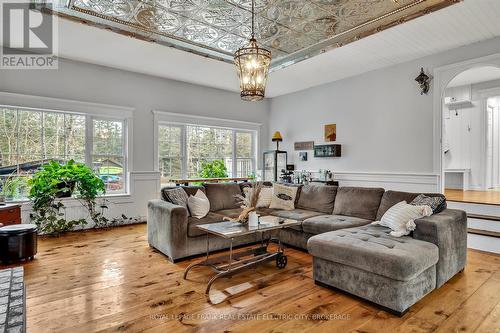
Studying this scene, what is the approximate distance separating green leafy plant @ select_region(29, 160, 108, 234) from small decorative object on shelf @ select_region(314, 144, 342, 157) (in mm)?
4344

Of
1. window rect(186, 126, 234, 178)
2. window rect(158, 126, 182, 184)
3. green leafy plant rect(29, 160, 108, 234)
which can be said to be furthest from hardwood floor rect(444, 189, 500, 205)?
green leafy plant rect(29, 160, 108, 234)

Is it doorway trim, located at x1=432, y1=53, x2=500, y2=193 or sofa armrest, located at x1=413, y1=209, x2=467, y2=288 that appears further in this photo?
doorway trim, located at x1=432, y1=53, x2=500, y2=193

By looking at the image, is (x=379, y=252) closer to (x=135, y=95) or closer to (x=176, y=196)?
(x=176, y=196)

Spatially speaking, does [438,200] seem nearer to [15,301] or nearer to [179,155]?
[15,301]

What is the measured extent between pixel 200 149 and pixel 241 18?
3.69m

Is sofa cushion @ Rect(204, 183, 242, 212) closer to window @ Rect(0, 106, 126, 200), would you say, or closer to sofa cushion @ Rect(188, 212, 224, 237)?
sofa cushion @ Rect(188, 212, 224, 237)

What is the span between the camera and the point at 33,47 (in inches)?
173

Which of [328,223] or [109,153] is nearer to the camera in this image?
[328,223]

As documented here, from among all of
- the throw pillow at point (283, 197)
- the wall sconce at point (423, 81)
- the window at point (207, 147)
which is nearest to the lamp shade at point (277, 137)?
the window at point (207, 147)

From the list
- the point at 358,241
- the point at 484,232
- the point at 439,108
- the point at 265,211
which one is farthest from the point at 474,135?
the point at 358,241

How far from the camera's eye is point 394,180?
5141 millimetres

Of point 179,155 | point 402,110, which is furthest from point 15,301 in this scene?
point 402,110

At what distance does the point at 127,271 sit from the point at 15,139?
3.26m

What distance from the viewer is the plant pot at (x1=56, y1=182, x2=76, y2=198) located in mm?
4596
